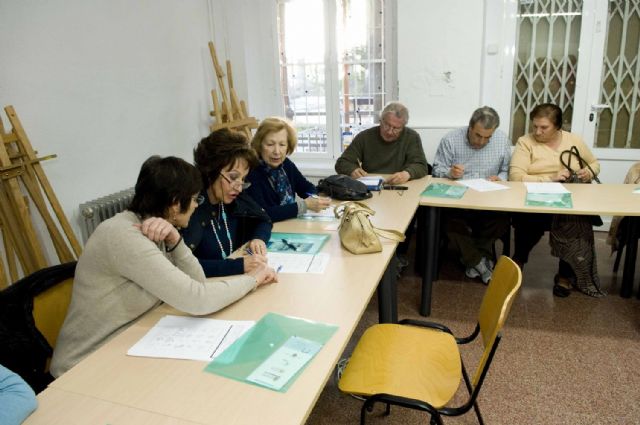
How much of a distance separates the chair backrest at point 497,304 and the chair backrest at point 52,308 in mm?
1365

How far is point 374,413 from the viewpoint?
196 centimetres

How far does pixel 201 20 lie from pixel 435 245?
2.94 m

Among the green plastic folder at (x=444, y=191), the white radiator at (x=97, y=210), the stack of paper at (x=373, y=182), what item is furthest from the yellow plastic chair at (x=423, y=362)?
the white radiator at (x=97, y=210)

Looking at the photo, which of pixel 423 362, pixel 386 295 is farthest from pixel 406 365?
pixel 386 295

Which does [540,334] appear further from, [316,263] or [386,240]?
[316,263]

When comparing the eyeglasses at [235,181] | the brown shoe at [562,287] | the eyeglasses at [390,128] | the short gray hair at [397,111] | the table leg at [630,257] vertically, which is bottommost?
the brown shoe at [562,287]

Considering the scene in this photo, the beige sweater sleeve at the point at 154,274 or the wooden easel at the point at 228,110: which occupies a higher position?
the wooden easel at the point at 228,110

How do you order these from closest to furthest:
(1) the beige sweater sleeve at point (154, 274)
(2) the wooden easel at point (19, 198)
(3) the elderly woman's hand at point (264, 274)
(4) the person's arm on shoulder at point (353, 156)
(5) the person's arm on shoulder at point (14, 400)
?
1. (5) the person's arm on shoulder at point (14, 400)
2. (1) the beige sweater sleeve at point (154, 274)
3. (3) the elderly woman's hand at point (264, 274)
4. (2) the wooden easel at point (19, 198)
5. (4) the person's arm on shoulder at point (353, 156)

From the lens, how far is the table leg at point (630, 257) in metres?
2.74

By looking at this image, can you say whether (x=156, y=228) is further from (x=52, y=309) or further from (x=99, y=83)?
(x=99, y=83)

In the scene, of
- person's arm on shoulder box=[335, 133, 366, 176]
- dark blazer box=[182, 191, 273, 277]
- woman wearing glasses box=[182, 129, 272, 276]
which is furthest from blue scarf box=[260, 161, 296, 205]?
person's arm on shoulder box=[335, 133, 366, 176]

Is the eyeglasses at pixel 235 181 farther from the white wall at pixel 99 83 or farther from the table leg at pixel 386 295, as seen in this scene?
the white wall at pixel 99 83

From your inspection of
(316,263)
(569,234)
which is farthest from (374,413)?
(569,234)

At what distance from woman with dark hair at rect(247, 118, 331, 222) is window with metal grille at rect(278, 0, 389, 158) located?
2131 mm
